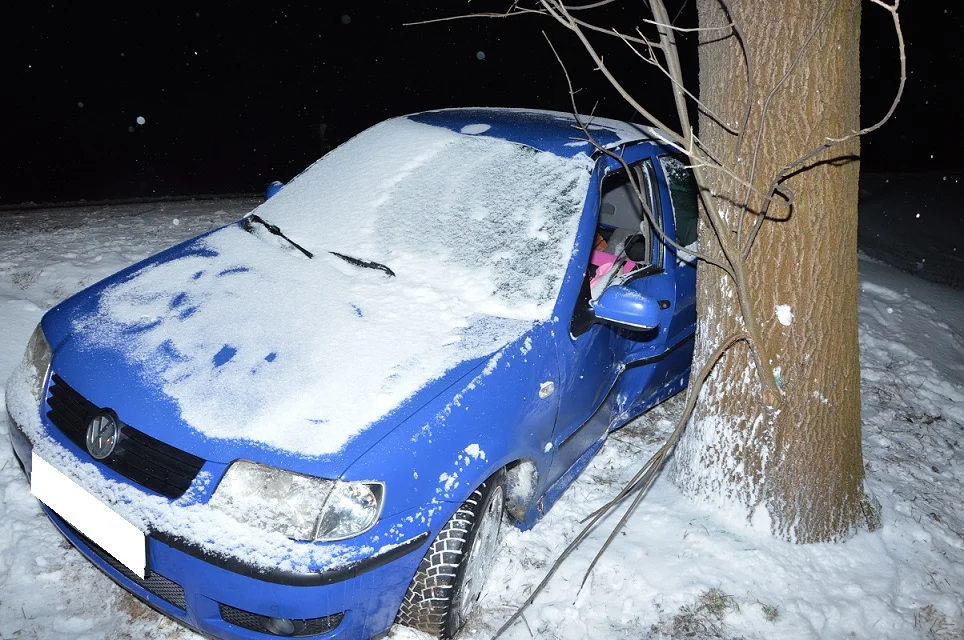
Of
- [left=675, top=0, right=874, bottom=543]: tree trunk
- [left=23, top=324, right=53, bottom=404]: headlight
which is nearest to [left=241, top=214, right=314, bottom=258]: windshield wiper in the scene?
[left=23, top=324, right=53, bottom=404]: headlight

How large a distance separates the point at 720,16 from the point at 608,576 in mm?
2231

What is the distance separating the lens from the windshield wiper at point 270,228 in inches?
121

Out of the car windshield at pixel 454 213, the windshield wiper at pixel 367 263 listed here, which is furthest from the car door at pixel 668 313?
the windshield wiper at pixel 367 263

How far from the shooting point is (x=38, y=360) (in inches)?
104

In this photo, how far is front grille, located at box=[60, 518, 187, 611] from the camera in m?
2.14

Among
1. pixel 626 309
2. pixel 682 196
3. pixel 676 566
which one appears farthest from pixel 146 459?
pixel 682 196

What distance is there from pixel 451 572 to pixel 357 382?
68 cm

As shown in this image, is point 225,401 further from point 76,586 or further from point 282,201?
point 282,201

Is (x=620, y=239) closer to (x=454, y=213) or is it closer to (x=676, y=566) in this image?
(x=454, y=213)

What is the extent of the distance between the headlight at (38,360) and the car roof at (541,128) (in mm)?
1974

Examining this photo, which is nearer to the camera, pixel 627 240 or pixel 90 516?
pixel 90 516

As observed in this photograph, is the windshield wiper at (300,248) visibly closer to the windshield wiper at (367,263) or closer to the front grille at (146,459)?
the windshield wiper at (367,263)

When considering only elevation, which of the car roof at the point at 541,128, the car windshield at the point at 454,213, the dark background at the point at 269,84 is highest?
the car roof at the point at 541,128

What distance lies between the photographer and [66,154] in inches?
432
